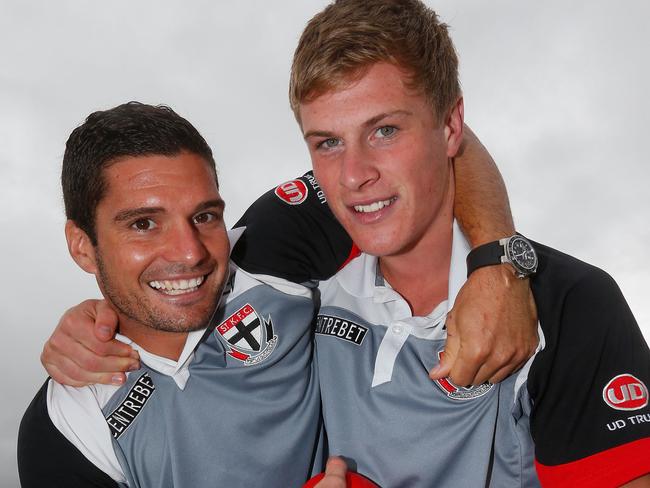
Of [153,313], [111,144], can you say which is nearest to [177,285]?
[153,313]

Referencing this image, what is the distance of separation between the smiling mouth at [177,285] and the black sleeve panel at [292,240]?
0.71 ft

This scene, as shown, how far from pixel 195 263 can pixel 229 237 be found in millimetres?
294

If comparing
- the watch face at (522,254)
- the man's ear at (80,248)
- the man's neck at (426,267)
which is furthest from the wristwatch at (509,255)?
the man's ear at (80,248)

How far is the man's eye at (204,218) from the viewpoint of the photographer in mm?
2240

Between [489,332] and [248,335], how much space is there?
2.61 ft

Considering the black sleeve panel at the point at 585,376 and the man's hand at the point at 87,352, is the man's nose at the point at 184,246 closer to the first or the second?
the man's hand at the point at 87,352

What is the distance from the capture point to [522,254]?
1.98 m

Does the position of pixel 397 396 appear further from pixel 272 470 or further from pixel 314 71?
pixel 314 71

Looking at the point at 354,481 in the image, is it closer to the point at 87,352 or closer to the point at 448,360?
the point at 448,360

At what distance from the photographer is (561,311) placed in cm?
198

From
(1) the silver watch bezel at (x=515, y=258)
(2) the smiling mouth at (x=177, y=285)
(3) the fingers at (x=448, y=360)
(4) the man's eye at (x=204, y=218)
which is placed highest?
(4) the man's eye at (x=204, y=218)

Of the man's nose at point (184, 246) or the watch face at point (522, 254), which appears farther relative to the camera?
the man's nose at point (184, 246)

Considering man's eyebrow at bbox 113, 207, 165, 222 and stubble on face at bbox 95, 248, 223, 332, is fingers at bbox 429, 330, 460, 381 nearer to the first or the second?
stubble on face at bbox 95, 248, 223, 332

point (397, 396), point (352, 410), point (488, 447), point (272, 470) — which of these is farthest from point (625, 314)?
point (272, 470)
